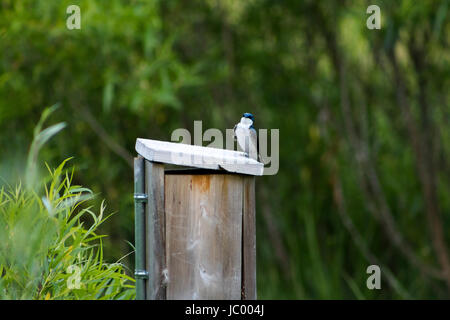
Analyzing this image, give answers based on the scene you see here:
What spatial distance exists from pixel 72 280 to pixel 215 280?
0.46 m

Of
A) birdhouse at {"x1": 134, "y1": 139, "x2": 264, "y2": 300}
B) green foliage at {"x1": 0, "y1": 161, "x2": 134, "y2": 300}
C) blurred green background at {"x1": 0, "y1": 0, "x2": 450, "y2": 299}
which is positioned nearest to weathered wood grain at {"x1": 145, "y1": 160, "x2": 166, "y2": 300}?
birdhouse at {"x1": 134, "y1": 139, "x2": 264, "y2": 300}

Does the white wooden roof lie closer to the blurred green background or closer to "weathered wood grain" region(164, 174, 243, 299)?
"weathered wood grain" region(164, 174, 243, 299)

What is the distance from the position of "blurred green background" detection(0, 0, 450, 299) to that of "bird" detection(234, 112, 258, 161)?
2.51 metres

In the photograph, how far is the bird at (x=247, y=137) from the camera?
2057 mm

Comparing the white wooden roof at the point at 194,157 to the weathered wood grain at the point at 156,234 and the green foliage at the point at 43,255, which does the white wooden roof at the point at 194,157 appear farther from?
the green foliage at the point at 43,255

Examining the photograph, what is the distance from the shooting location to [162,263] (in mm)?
1891

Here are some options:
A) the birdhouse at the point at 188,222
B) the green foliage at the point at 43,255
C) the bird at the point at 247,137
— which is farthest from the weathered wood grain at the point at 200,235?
Result: the green foliage at the point at 43,255

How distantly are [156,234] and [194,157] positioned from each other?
0.82 ft

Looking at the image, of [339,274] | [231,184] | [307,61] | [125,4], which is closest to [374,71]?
[307,61]

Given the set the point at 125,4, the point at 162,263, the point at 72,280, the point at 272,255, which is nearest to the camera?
the point at 162,263

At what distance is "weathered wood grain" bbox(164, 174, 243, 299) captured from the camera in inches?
75.4

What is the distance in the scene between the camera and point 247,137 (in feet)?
6.80

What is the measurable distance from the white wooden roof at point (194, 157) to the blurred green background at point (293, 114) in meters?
2.61

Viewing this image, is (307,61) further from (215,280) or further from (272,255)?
(215,280)
